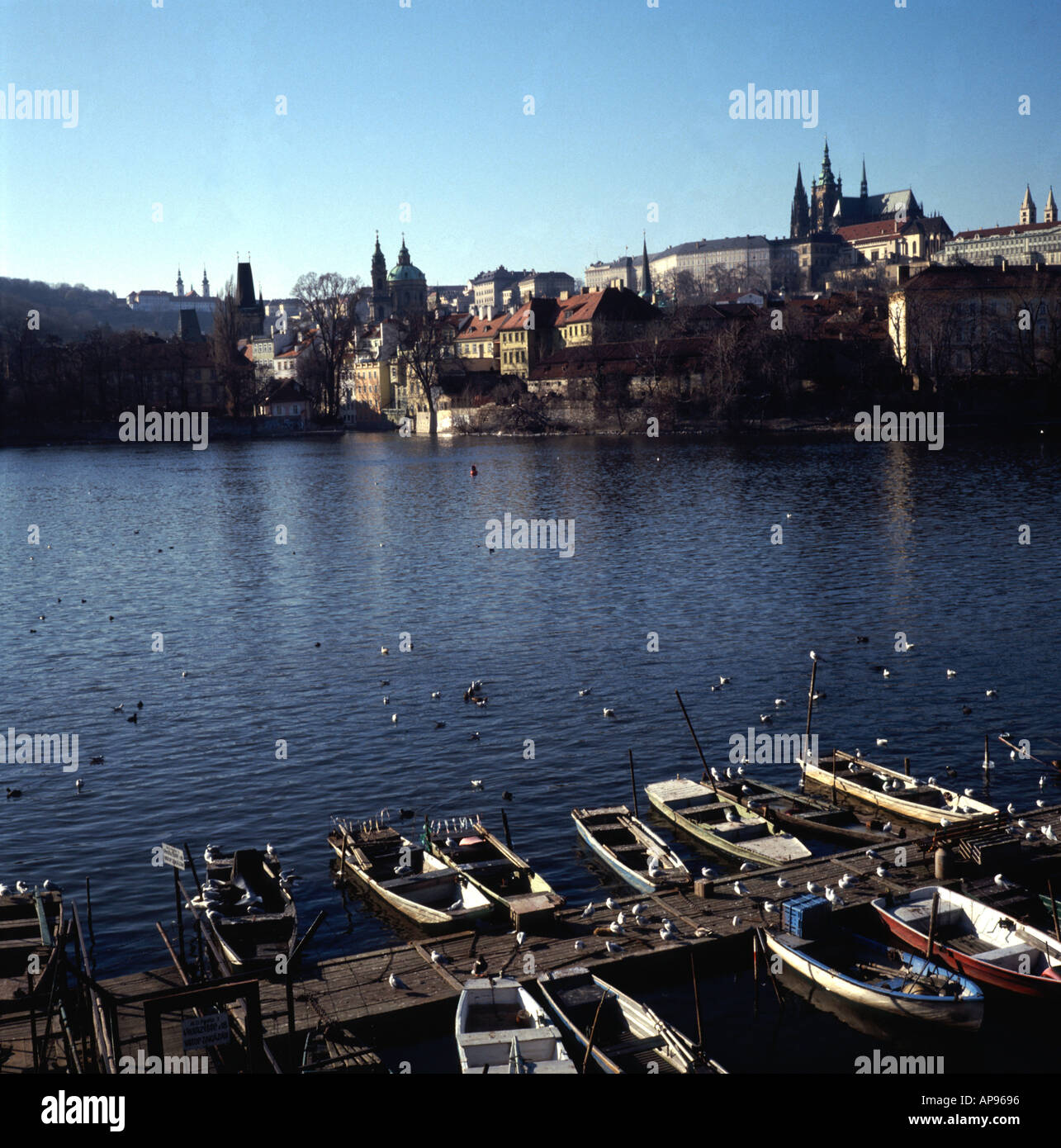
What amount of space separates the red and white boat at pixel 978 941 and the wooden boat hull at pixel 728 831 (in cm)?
304

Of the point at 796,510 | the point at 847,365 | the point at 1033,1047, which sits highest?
the point at 847,365

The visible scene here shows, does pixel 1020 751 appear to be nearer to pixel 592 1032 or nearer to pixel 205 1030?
pixel 592 1032

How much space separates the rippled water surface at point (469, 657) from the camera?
26359 millimetres

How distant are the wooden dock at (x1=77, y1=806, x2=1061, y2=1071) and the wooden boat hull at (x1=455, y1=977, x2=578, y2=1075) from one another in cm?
76

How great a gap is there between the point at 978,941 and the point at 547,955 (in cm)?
679

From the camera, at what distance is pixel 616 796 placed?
26.9 meters

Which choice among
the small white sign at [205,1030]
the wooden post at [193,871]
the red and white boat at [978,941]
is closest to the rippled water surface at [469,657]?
the wooden post at [193,871]

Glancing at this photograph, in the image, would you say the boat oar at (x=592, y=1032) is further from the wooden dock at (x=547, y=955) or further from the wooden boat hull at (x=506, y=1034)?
the wooden dock at (x=547, y=955)

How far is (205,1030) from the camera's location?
41.1ft

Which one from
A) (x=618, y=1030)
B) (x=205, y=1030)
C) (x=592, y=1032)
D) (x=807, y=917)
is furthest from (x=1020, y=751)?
(x=205, y=1030)

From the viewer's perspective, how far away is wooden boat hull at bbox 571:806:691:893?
21281 mm
